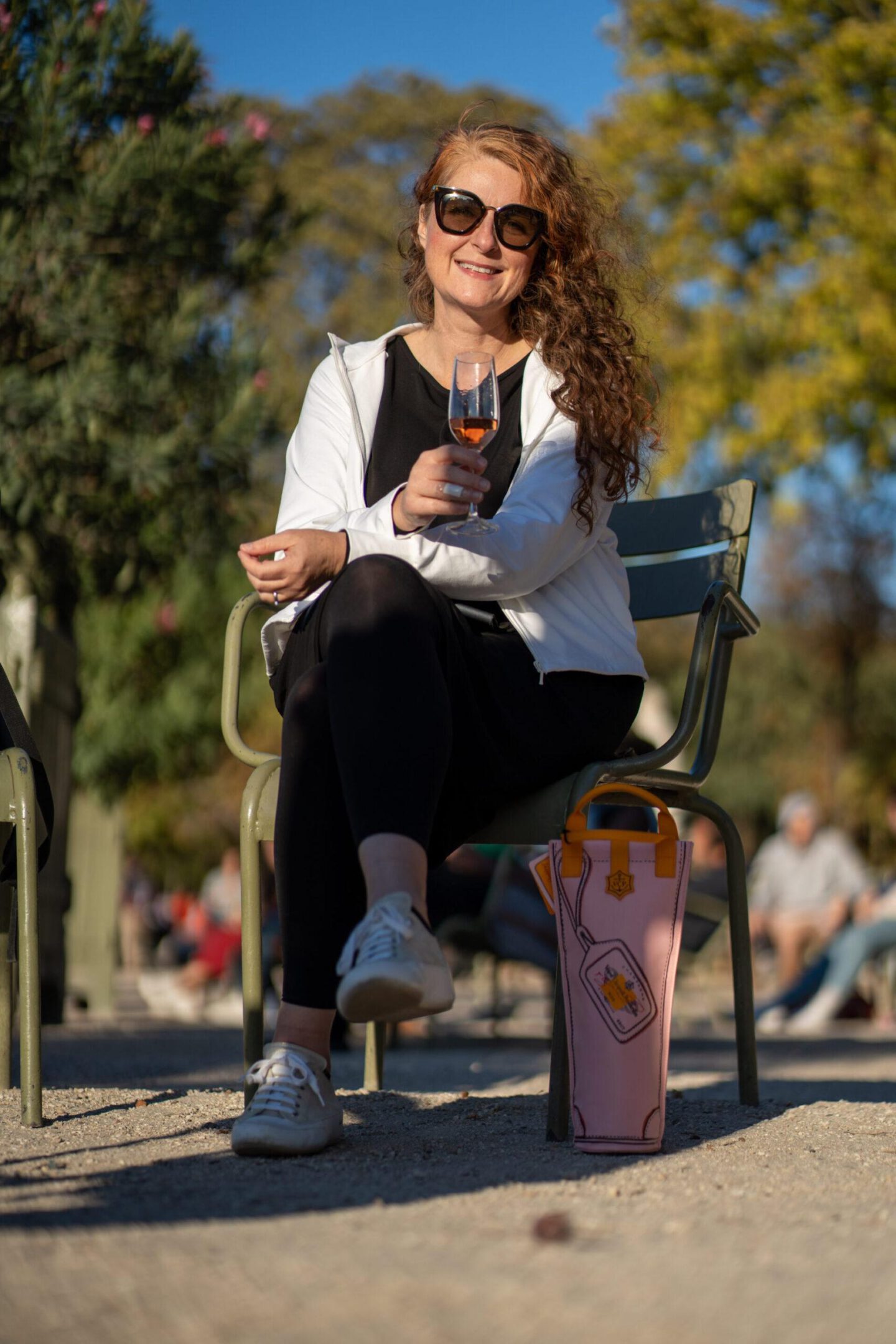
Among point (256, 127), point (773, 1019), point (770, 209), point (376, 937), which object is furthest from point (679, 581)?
point (770, 209)

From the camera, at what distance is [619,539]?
12.6 feet

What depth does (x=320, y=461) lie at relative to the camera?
10.4 ft

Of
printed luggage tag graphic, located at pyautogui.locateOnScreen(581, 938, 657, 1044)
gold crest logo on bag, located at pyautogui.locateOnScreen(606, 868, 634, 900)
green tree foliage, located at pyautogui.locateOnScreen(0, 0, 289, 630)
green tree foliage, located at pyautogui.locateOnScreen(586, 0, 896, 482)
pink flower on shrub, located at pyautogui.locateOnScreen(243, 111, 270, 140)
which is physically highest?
green tree foliage, located at pyautogui.locateOnScreen(586, 0, 896, 482)

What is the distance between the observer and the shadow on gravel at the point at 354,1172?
2.00 m

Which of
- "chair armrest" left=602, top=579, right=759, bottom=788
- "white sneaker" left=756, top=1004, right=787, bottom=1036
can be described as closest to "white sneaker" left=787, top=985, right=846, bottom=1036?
"white sneaker" left=756, top=1004, right=787, bottom=1036

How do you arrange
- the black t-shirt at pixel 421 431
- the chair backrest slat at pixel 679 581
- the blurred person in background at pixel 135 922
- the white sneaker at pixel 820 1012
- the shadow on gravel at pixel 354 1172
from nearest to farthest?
1. the shadow on gravel at pixel 354 1172
2. the black t-shirt at pixel 421 431
3. the chair backrest slat at pixel 679 581
4. the white sneaker at pixel 820 1012
5. the blurred person in background at pixel 135 922

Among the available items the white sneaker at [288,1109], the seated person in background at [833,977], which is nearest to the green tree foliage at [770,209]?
the seated person in background at [833,977]

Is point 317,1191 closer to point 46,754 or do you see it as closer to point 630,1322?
point 630,1322

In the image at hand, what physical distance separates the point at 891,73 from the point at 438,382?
9.51 metres

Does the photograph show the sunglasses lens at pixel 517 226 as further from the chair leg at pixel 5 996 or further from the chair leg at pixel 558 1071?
the chair leg at pixel 5 996

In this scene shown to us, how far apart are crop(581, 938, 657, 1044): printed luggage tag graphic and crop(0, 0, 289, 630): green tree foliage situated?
3810mm

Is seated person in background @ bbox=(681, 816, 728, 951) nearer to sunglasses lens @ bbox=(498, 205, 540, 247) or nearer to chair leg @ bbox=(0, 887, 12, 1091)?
chair leg @ bbox=(0, 887, 12, 1091)

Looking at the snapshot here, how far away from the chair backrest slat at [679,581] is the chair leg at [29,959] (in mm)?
1441

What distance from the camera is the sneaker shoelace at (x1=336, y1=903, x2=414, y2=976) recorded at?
228 cm
